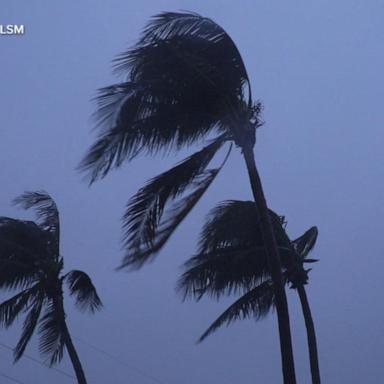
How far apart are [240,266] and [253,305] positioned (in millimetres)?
1057

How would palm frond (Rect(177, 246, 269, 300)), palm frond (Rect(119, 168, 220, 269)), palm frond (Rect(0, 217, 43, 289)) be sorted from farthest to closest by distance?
palm frond (Rect(0, 217, 43, 289))
palm frond (Rect(177, 246, 269, 300))
palm frond (Rect(119, 168, 220, 269))

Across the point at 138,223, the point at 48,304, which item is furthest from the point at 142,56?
the point at 48,304

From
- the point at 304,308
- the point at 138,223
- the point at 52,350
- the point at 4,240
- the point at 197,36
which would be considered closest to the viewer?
the point at 138,223

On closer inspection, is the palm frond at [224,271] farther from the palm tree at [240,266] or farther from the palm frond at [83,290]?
the palm frond at [83,290]

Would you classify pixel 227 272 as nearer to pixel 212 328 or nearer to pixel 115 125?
pixel 212 328

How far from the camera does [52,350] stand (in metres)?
16.8

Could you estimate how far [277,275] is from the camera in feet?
35.0

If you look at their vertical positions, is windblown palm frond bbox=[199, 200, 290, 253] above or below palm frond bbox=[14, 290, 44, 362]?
above

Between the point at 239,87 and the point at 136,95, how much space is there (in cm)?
165

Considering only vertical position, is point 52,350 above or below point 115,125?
below

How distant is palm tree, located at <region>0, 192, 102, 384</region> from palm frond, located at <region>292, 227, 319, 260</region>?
482cm

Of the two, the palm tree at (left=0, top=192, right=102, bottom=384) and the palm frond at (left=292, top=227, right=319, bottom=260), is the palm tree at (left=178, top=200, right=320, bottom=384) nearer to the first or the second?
the palm frond at (left=292, top=227, right=319, bottom=260)

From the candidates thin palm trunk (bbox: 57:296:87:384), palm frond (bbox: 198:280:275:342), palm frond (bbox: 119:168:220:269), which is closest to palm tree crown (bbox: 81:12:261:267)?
palm frond (bbox: 119:168:220:269)

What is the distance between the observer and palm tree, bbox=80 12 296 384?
1039cm
